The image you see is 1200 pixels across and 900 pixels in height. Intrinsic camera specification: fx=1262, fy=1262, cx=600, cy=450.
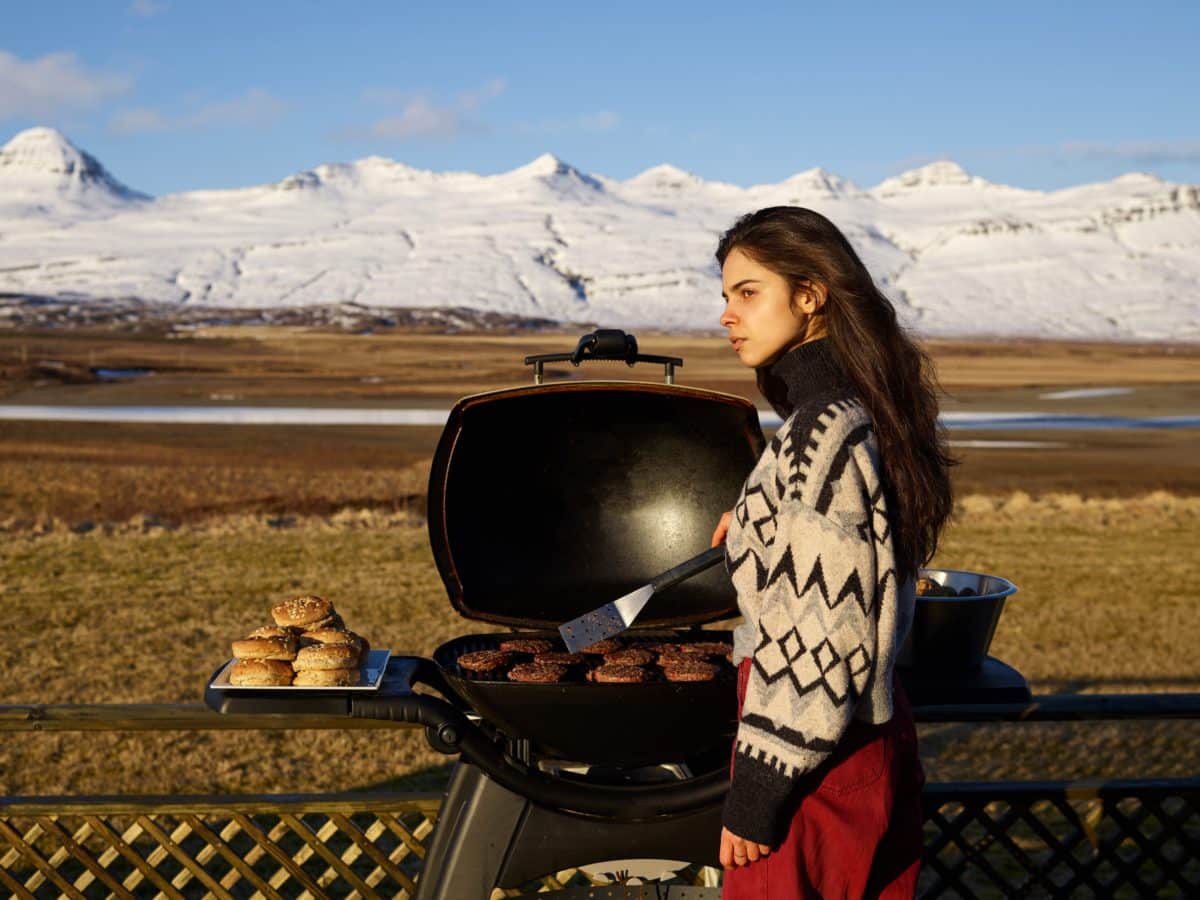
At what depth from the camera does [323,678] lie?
2.68 meters

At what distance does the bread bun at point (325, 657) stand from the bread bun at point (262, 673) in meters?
0.03

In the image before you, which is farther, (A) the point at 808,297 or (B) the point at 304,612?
(B) the point at 304,612

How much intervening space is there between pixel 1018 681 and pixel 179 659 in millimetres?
5942

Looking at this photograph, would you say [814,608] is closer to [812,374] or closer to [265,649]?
[812,374]

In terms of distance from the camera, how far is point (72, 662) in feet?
24.6

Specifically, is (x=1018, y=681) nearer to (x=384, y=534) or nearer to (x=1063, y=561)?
(x=1063, y=561)

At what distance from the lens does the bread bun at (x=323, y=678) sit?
268cm

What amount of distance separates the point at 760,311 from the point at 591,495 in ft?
4.30

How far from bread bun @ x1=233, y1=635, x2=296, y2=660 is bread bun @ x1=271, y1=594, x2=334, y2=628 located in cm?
22

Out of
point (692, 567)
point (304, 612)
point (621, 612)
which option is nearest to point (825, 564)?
point (692, 567)

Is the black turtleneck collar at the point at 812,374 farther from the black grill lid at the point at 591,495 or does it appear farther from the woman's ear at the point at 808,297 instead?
the black grill lid at the point at 591,495

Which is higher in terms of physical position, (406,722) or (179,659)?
(406,722)

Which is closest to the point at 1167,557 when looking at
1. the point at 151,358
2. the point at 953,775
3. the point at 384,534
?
the point at 953,775

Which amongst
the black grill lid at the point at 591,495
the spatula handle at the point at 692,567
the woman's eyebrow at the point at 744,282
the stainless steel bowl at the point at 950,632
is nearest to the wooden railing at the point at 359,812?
the stainless steel bowl at the point at 950,632
